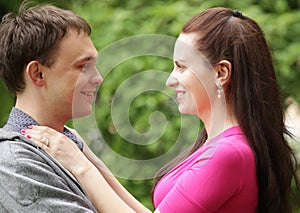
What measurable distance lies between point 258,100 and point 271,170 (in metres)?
0.23

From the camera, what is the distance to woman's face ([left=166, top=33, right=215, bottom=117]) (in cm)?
267

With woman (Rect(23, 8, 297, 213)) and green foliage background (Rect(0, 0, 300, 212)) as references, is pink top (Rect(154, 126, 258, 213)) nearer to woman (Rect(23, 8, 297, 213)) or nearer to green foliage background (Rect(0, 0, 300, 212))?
woman (Rect(23, 8, 297, 213))

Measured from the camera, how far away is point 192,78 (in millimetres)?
2678

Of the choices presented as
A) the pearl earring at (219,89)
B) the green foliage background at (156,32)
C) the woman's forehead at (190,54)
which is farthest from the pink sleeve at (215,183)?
the green foliage background at (156,32)

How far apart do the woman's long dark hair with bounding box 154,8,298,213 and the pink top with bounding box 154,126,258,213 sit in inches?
1.8

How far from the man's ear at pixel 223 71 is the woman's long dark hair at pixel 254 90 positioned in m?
0.02

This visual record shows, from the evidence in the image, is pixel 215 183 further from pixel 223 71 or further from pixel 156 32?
pixel 156 32

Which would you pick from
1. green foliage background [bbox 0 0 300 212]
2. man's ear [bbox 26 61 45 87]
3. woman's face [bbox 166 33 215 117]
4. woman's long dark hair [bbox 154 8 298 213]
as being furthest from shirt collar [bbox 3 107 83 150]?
green foliage background [bbox 0 0 300 212]

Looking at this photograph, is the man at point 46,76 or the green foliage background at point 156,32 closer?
the man at point 46,76

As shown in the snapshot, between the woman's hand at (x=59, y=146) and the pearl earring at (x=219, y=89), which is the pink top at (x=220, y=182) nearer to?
the pearl earring at (x=219, y=89)

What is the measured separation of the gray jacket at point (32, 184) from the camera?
8.03ft

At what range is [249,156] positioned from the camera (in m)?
2.59

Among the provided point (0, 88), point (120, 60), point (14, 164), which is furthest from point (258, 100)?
point (0, 88)

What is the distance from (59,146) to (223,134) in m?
0.53
